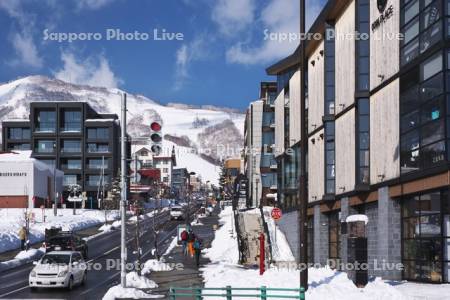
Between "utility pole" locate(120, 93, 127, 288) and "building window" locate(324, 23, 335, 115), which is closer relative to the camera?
"utility pole" locate(120, 93, 127, 288)

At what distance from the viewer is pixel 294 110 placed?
1875 inches

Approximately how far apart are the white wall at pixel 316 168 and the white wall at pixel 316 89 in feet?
3.13

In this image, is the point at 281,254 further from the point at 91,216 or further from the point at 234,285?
the point at 91,216

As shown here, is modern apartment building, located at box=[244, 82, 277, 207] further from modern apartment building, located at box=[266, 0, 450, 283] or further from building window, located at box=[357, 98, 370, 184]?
building window, located at box=[357, 98, 370, 184]

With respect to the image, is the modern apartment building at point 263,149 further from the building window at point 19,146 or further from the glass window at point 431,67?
the building window at point 19,146

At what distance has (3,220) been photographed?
2825 inches

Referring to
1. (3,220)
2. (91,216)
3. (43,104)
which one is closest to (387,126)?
(3,220)

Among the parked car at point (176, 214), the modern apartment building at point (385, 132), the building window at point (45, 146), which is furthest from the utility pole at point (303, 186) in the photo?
the building window at point (45, 146)

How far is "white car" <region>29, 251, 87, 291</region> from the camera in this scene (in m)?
25.8

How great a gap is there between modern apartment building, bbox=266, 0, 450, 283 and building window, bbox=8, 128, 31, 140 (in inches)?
3672

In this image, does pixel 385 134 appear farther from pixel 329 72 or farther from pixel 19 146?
pixel 19 146

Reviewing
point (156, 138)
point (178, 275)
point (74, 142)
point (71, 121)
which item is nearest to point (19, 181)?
point (74, 142)

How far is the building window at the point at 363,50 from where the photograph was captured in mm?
29750

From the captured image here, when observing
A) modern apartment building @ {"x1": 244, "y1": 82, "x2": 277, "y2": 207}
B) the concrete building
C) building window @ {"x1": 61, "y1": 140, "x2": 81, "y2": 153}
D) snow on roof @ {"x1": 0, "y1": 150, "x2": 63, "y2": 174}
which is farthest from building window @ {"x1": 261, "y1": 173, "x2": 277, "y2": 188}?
building window @ {"x1": 61, "y1": 140, "x2": 81, "y2": 153}
